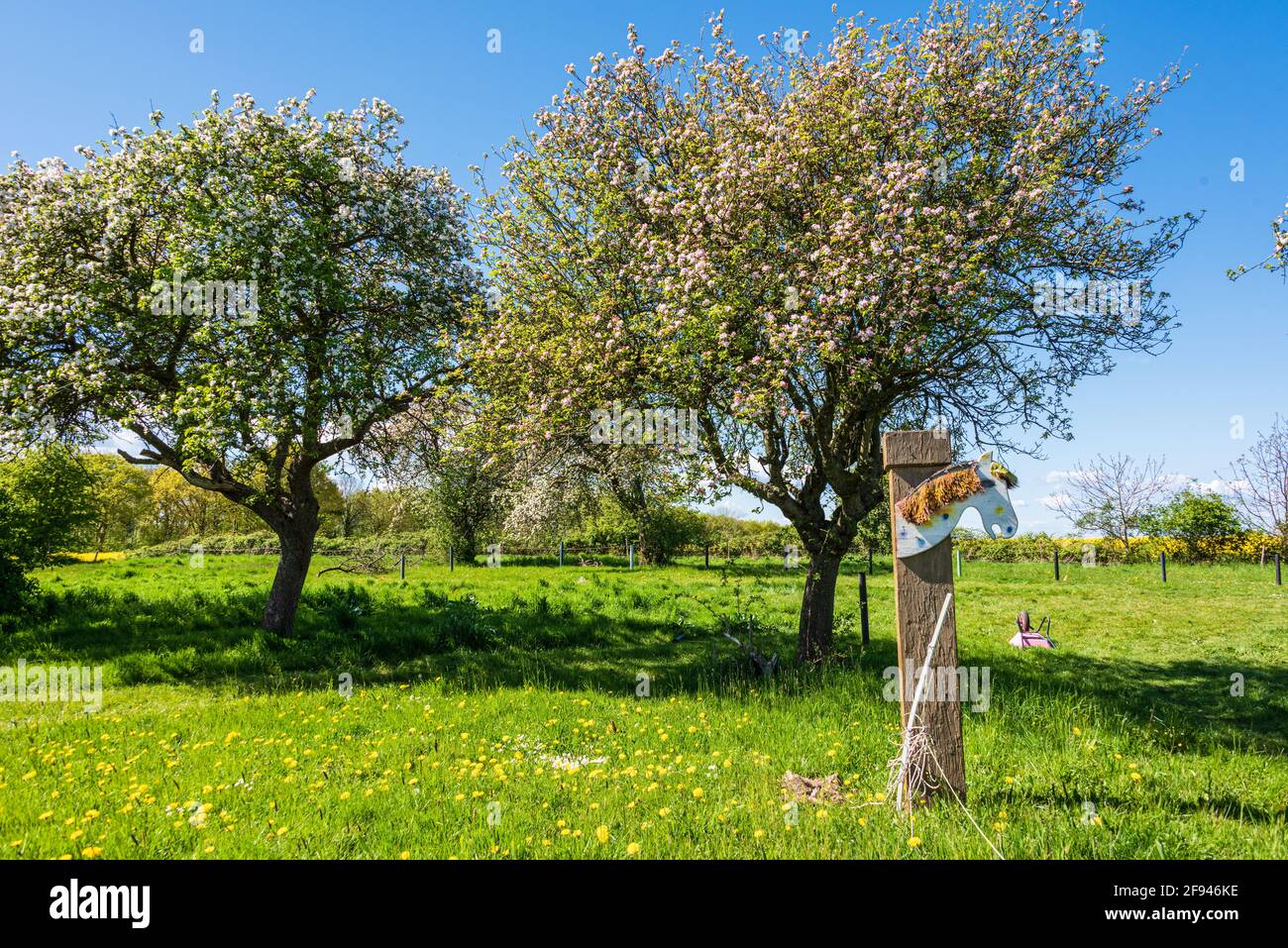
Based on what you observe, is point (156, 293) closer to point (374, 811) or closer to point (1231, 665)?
point (374, 811)

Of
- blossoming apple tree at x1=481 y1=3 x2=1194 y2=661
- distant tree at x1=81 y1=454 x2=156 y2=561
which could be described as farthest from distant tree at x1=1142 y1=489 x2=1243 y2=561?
distant tree at x1=81 y1=454 x2=156 y2=561

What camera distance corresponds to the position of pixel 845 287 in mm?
9469

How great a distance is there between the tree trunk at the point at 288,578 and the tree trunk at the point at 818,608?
1167cm

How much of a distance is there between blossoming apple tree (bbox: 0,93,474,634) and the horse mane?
36.5ft

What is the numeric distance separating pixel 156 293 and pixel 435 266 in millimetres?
5730

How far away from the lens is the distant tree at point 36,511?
52.9 feet

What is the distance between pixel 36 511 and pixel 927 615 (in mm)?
27608

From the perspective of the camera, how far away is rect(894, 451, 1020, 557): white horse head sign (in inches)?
215

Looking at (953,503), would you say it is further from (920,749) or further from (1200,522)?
(1200,522)

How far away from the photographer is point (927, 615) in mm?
5539

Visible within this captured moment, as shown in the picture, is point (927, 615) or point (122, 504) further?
point (122, 504)
